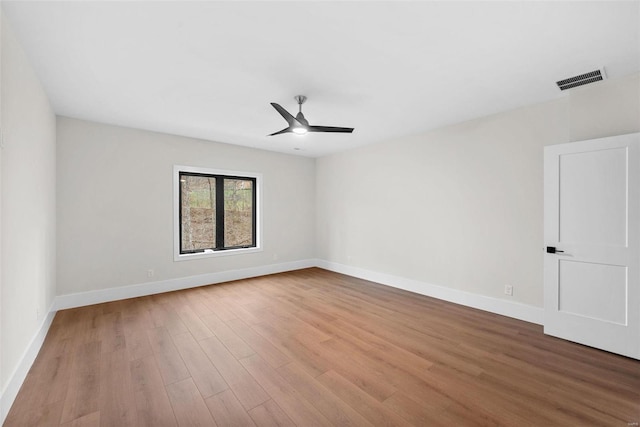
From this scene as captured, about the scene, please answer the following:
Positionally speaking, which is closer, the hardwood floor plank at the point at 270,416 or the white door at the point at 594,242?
the hardwood floor plank at the point at 270,416

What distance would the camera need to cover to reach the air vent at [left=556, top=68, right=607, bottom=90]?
8.30ft

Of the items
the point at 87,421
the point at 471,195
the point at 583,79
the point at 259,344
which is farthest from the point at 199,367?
the point at 583,79

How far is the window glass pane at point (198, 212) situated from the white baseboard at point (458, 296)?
9.39 ft

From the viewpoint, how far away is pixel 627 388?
6.73 ft

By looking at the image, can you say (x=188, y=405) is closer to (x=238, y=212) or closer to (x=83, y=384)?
(x=83, y=384)

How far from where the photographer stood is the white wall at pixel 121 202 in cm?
372

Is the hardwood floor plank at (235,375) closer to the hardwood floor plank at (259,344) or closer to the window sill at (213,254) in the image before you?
the hardwood floor plank at (259,344)

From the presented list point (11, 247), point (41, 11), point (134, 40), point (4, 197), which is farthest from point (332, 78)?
point (11, 247)

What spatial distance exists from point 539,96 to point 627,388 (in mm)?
2825

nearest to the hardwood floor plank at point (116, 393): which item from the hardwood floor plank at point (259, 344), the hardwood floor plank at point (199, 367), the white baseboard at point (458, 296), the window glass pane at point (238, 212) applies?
the hardwood floor plank at point (199, 367)

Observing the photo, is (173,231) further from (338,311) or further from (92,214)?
(338,311)

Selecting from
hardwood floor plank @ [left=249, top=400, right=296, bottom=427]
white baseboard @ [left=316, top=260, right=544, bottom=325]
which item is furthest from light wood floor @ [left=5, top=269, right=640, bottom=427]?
white baseboard @ [left=316, top=260, right=544, bottom=325]

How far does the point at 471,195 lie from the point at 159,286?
5.02 meters

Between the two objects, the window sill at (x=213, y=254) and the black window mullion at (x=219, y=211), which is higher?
the black window mullion at (x=219, y=211)
